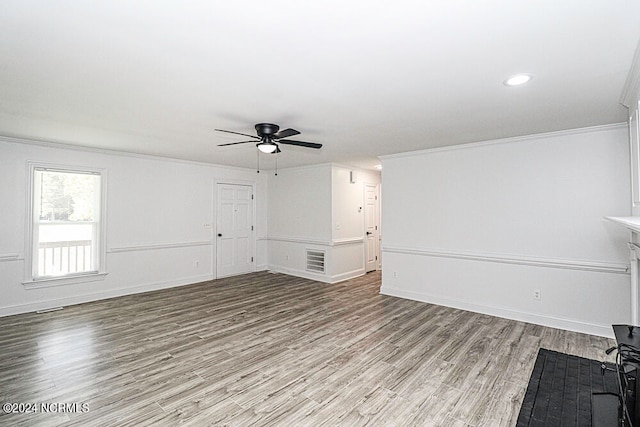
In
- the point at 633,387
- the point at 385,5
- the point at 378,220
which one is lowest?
the point at 633,387

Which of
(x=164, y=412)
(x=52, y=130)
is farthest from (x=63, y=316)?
(x=164, y=412)

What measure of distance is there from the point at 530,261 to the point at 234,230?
223 inches

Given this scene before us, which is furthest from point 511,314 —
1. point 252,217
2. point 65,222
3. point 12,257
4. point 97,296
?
point 12,257

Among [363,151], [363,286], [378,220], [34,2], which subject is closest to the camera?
[34,2]

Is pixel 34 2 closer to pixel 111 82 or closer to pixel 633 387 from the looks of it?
pixel 111 82

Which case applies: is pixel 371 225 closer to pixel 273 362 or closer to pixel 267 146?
pixel 267 146

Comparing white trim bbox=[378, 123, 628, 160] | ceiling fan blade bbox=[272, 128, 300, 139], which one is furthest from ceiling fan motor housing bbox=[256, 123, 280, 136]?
white trim bbox=[378, 123, 628, 160]

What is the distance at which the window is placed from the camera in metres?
4.81

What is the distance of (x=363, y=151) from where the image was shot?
17.5ft

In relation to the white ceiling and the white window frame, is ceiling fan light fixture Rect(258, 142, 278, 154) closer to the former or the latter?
the white ceiling

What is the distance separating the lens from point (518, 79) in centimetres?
245

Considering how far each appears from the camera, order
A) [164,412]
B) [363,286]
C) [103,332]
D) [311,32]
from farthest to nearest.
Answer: [363,286]
[103,332]
[164,412]
[311,32]

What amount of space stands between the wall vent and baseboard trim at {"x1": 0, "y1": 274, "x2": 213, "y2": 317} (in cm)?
214

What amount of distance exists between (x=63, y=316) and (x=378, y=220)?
6.27 meters
